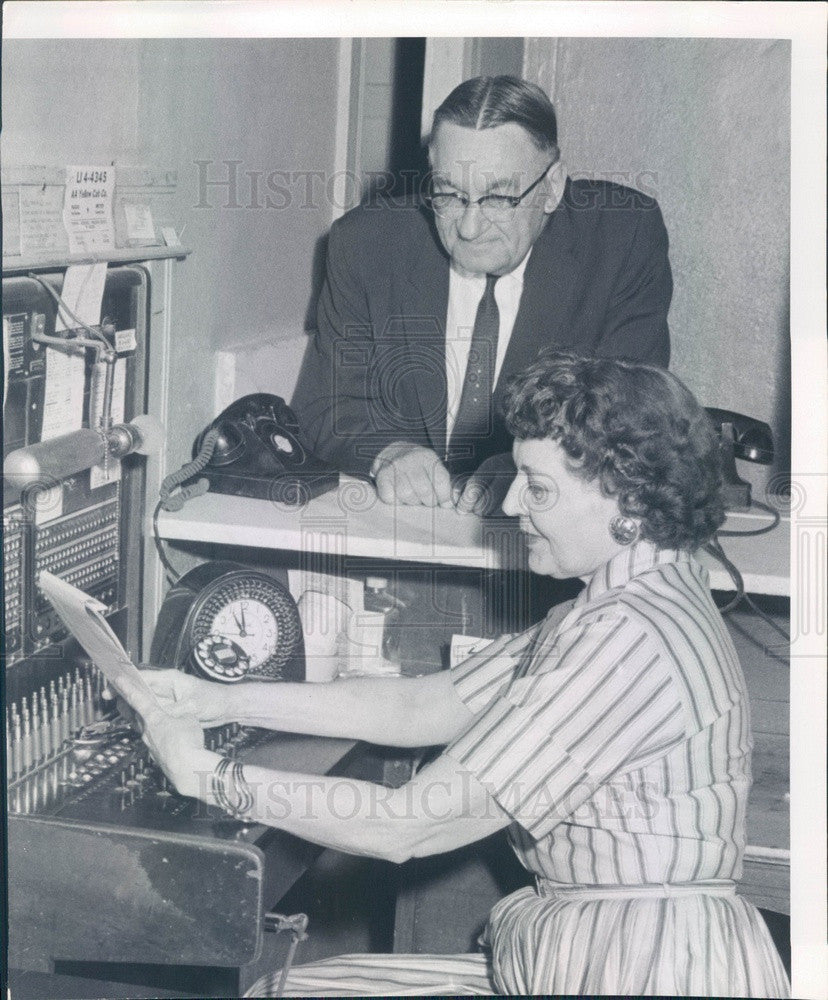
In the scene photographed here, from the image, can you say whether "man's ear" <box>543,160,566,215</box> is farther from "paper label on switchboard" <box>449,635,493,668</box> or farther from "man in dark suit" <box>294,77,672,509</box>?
"paper label on switchboard" <box>449,635,493,668</box>

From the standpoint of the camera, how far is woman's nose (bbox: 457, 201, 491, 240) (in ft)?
5.12

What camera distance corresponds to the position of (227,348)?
1.80m

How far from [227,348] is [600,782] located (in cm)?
99

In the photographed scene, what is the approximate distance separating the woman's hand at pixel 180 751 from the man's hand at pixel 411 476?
505 millimetres

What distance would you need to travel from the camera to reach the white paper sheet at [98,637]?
118cm

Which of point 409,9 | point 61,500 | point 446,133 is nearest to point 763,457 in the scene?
point 446,133

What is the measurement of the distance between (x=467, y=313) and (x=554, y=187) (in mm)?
218

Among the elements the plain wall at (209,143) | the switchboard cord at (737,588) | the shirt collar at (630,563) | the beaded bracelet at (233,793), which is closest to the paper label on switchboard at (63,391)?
the plain wall at (209,143)

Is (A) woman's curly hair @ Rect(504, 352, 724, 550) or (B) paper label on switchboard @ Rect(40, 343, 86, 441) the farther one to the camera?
(B) paper label on switchboard @ Rect(40, 343, 86, 441)

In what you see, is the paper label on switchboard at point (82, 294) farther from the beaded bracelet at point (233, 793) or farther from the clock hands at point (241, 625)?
the beaded bracelet at point (233, 793)

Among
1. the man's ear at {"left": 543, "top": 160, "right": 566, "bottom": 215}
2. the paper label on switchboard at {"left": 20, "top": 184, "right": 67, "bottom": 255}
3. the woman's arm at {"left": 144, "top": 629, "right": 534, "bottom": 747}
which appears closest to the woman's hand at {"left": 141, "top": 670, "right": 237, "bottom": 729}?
the woman's arm at {"left": 144, "top": 629, "right": 534, "bottom": 747}

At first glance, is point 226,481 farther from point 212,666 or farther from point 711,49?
point 711,49

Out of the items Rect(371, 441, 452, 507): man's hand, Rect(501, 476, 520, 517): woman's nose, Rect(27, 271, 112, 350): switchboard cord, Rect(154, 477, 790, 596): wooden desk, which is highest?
Rect(27, 271, 112, 350): switchboard cord

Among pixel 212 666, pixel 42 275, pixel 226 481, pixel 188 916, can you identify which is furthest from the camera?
pixel 226 481
